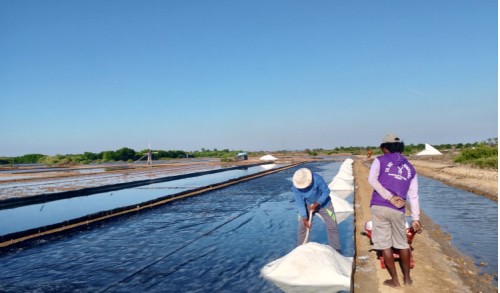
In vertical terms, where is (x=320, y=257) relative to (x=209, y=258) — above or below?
above

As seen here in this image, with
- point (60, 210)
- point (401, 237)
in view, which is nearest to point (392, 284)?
point (401, 237)

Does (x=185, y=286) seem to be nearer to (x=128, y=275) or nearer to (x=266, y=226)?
(x=128, y=275)

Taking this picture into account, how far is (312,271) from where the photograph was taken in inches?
151

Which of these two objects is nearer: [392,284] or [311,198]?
[392,284]

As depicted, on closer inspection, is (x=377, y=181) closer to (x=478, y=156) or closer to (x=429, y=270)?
(x=429, y=270)

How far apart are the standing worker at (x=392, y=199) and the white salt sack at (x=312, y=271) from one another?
2.32 feet

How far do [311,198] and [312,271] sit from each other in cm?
80

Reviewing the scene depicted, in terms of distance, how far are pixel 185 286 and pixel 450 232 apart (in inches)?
193

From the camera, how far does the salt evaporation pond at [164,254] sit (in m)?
4.20

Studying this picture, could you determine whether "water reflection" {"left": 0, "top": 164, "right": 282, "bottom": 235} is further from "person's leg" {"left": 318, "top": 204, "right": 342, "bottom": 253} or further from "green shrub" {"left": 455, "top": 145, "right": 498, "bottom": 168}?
"green shrub" {"left": 455, "top": 145, "right": 498, "bottom": 168}

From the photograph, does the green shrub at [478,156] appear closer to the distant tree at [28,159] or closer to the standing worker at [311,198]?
the standing worker at [311,198]

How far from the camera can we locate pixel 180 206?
1041 centimetres

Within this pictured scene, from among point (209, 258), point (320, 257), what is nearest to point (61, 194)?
point (209, 258)

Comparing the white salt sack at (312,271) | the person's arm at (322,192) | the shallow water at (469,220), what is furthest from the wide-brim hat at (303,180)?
the shallow water at (469,220)
